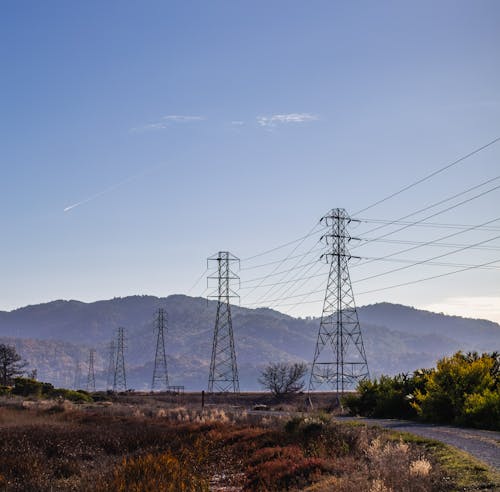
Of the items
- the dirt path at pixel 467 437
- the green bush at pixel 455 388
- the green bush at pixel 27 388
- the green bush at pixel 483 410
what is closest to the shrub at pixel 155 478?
the dirt path at pixel 467 437

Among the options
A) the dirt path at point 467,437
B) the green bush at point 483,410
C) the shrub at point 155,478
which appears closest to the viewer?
the shrub at point 155,478

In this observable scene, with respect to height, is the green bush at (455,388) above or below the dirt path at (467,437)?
above

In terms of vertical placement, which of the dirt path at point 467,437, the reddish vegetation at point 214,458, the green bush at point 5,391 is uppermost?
the dirt path at point 467,437

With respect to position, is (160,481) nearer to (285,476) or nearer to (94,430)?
(285,476)

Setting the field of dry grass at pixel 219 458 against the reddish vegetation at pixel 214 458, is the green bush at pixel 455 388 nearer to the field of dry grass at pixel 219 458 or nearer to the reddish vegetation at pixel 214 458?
the field of dry grass at pixel 219 458

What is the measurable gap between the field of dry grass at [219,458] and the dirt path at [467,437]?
130 centimetres

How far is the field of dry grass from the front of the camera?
14.9 metres

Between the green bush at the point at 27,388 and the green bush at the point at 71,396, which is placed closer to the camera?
the green bush at the point at 71,396

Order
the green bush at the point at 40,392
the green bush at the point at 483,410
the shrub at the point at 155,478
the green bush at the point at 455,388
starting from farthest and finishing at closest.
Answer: the green bush at the point at 40,392, the green bush at the point at 455,388, the green bush at the point at 483,410, the shrub at the point at 155,478

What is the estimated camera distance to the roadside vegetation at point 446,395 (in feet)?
78.9

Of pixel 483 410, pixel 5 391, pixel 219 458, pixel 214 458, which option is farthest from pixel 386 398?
pixel 5 391

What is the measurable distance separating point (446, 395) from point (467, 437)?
6045mm

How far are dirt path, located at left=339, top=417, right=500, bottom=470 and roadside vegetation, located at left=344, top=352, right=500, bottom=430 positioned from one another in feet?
3.69

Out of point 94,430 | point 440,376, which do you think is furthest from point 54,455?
point 440,376
